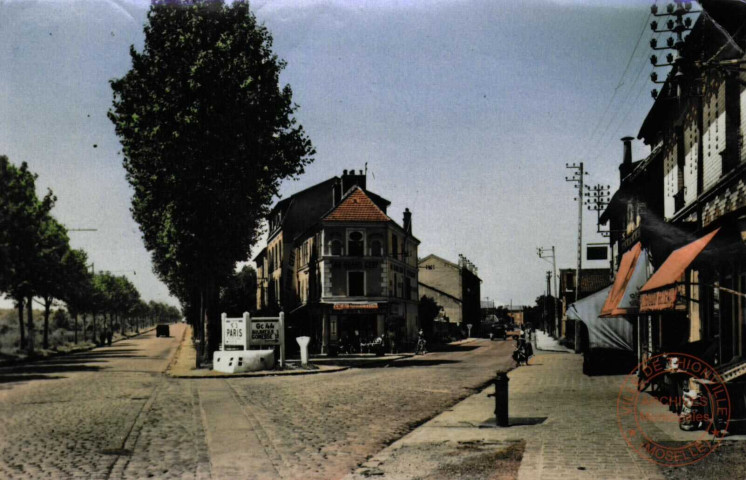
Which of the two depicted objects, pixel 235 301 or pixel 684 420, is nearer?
pixel 684 420

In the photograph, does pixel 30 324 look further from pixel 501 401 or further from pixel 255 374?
pixel 501 401

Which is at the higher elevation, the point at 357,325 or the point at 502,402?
the point at 502,402

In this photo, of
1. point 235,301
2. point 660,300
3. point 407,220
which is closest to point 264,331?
point 660,300

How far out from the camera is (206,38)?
29453 mm

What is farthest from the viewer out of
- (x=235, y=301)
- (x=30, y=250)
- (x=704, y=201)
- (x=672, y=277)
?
(x=235, y=301)

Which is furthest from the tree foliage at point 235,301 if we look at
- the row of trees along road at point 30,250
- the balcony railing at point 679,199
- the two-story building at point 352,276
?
the balcony railing at point 679,199

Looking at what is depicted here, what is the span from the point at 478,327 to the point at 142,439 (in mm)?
84390

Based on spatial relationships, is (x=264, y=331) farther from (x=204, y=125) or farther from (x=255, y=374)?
(x=204, y=125)

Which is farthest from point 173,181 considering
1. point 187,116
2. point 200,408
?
point 200,408

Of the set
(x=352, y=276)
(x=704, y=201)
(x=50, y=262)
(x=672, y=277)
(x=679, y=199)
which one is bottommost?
(x=672, y=277)

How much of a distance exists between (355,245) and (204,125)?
21104mm

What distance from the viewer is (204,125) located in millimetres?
29391

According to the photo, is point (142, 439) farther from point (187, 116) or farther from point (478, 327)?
point (478, 327)

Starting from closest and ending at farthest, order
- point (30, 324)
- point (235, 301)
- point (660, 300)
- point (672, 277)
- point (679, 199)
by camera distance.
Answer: point (672, 277)
point (660, 300)
point (679, 199)
point (30, 324)
point (235, 301)
